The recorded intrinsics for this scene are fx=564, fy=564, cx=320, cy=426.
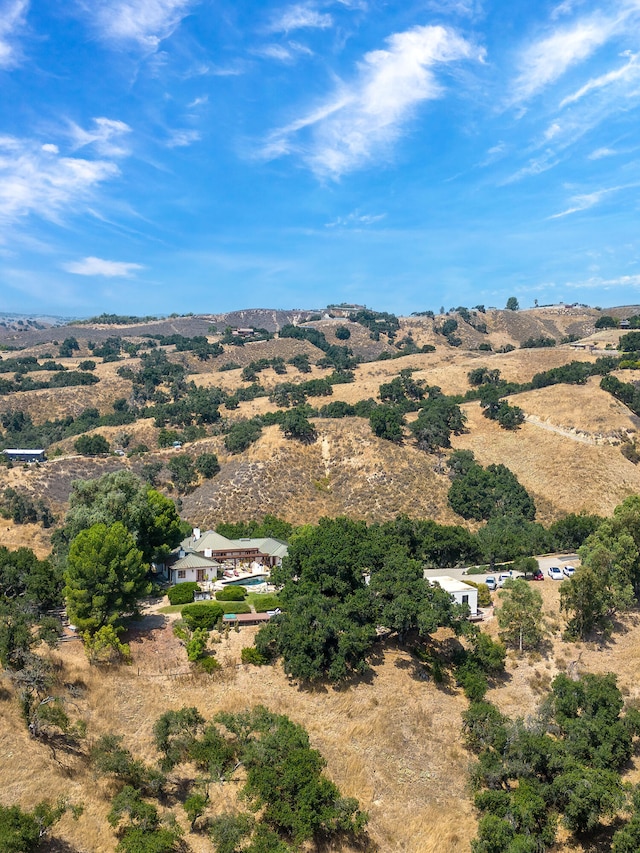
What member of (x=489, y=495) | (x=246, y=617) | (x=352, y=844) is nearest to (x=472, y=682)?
(x=352, y=844)

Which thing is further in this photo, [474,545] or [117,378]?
[117,378]

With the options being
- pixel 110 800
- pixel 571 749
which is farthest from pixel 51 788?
pixel 571 749

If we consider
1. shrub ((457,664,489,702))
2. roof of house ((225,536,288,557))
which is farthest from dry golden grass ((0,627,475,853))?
roof of house ((225,536,288,557))

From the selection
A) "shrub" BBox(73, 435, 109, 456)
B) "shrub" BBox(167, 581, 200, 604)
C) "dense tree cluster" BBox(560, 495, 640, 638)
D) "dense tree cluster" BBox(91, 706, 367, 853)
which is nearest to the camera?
"dense tree cluster" BBox(91, 706, 367, 853)

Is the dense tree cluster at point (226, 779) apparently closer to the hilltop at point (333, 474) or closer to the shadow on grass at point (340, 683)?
the hilltop at point (333, 474)

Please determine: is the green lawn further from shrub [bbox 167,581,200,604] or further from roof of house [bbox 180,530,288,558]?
roof of house [bbox 180,530,288,558]

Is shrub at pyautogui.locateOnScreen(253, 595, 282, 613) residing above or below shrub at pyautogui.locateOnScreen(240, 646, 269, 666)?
above

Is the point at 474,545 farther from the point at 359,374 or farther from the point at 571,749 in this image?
the point at 359,374

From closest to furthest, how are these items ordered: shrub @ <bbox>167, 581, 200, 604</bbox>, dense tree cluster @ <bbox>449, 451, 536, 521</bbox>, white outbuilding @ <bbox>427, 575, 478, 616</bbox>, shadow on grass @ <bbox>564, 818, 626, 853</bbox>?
shadow on grass @ <bbox>564, 818, 626, 853</bbox> < shrub @ <bbox>167, 581, 200, 604</bbox> < white outbuilding @ <bbox>427, 575, 478, 616</bbox> < dense tree cluster @ <bbox>449, 451, 536, 521</bbox>
